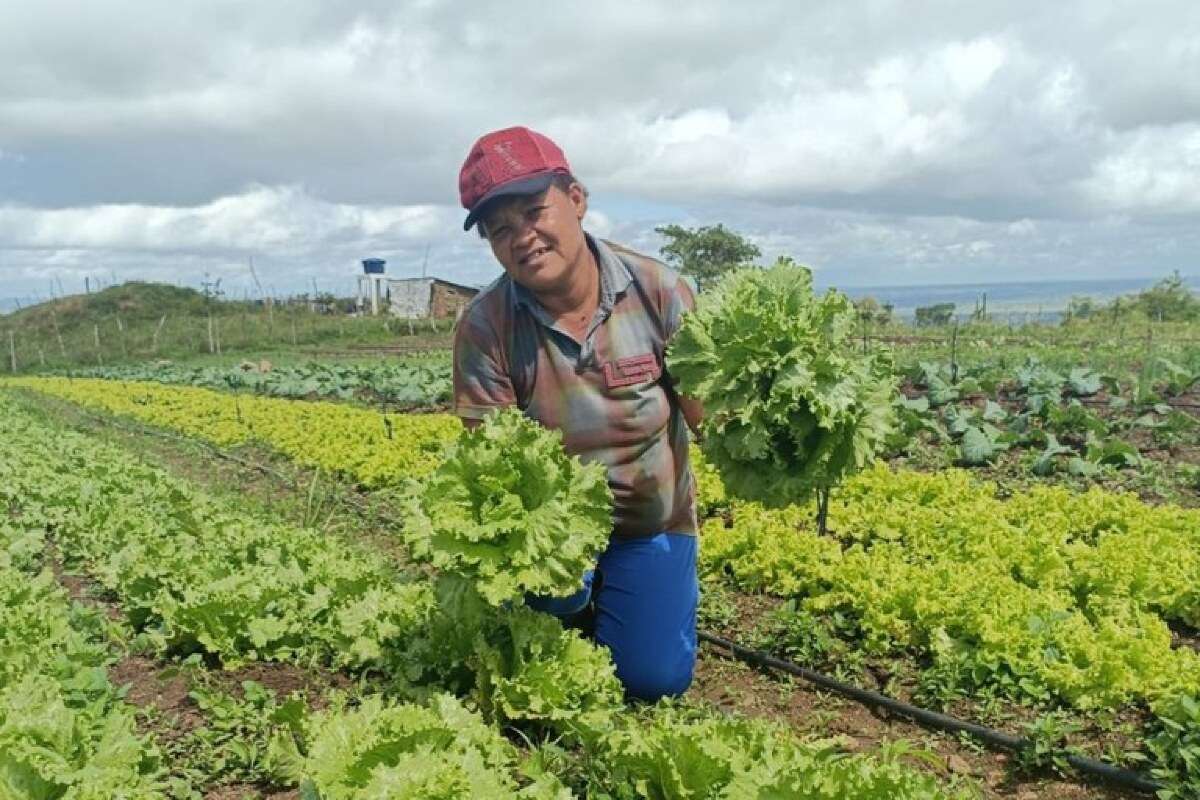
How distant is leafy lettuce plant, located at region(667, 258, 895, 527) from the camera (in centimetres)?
413

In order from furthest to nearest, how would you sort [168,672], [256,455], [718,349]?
[256,455] → [168,672] → [718,349]

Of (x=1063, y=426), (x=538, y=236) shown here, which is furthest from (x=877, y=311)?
(x=538, y=236)

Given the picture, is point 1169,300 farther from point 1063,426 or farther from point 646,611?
point 646,611

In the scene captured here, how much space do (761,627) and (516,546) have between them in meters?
2.80

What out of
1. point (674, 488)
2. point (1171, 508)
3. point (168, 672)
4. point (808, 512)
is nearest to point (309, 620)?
point (168, 672)

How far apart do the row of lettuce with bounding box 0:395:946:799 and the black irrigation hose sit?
83 cm

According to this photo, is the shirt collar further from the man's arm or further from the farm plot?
the farm plot

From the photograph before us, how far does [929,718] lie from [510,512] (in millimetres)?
2552

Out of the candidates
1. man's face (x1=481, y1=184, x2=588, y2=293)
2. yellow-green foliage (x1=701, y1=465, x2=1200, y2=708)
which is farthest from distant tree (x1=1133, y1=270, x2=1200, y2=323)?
man's face (x1=481, y1=184, x2=588, y2=293)

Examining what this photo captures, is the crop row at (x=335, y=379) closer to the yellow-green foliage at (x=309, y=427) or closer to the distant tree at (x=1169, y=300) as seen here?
the yellow-green foliage at (x=309, y=427)

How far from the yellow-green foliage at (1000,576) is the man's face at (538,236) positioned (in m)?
2.74

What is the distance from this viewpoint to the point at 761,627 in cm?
616

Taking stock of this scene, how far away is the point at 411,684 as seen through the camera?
4.68m

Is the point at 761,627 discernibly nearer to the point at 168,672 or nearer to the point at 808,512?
the point at 808,512
